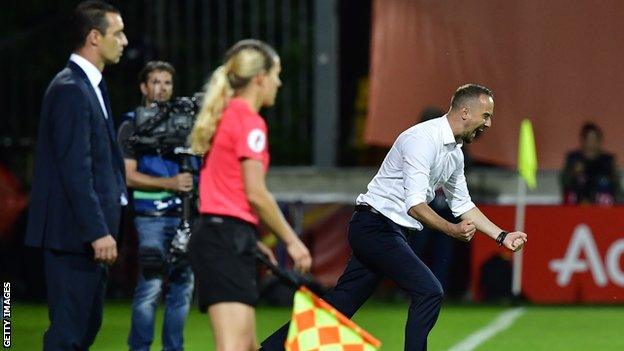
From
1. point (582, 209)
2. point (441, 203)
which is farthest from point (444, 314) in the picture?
point (582, 209)

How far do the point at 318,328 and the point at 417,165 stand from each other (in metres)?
2.22

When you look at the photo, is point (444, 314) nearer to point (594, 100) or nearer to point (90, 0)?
point (594, 100)

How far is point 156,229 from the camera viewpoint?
10.4 metres

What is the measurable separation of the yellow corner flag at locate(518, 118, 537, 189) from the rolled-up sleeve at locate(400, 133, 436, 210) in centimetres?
788

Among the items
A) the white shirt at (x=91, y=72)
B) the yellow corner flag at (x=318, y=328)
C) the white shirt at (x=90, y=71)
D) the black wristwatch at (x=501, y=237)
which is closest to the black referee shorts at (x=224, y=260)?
the yellow corner flag at (x=318, y=328)

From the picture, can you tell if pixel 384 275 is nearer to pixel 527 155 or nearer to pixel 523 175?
pixel 523 175

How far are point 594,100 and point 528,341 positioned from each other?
5.97 metres

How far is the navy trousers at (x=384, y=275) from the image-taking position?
902cm

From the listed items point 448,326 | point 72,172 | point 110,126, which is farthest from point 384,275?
point 448,326

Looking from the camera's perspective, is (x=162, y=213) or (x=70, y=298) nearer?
(x=70, y=298)

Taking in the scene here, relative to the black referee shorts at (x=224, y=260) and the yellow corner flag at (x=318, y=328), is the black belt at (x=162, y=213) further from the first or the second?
the yellow corner flag at (x=318, y=328)

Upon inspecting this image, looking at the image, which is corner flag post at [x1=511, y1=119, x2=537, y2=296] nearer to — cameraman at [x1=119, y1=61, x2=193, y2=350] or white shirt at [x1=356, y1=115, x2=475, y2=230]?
cameraman at [x1=119, y1=61, x2=193, y2=350]

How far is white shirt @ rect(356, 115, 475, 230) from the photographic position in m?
8.98

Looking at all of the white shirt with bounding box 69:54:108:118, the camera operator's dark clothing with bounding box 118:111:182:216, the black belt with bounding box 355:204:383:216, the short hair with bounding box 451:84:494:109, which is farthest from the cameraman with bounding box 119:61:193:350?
the white shirt with bounding box 69:54:108:118
